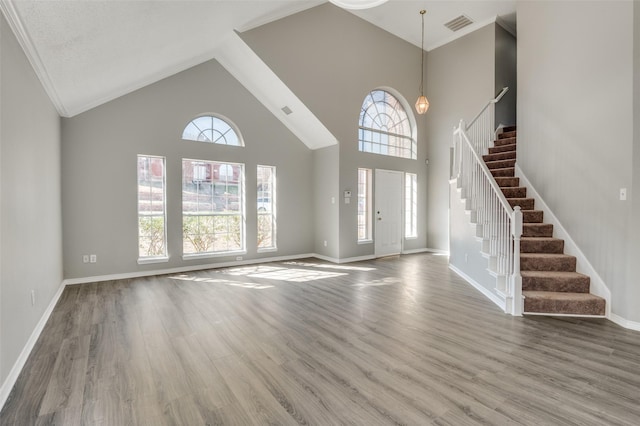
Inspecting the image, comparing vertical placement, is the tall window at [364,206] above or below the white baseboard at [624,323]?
above

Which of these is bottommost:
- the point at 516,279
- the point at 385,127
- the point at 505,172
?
Result: the point at 516,279

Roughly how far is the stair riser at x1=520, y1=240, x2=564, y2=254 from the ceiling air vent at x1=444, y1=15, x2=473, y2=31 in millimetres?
5643

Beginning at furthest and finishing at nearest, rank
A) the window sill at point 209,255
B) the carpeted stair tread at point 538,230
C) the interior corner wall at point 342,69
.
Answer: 1. the interior corner wall at point 342,69
2. the window sill at point 209,255
3. the carpeted stair tread at point 538,230

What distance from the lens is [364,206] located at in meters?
7.49

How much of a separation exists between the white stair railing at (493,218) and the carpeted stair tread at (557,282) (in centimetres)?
32

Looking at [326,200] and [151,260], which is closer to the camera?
[151,260]

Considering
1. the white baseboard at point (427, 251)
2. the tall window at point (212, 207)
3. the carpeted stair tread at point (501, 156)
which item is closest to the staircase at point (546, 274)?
the carpeted stair tread at point (501, 156)

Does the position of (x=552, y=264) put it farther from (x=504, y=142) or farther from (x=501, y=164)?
(x=504, y=142)

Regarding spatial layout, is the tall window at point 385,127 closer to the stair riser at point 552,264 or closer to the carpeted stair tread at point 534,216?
the carpeted stair tread at point 534,216

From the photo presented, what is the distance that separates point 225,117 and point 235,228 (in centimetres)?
229

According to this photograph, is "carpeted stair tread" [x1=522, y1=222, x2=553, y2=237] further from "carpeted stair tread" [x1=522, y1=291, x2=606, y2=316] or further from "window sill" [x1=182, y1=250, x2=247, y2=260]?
"window sill" [x1=182, y1=250, x2=247, y2=260]

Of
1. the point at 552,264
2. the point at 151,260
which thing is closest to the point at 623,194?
the point at 552,264

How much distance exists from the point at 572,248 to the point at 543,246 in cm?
31

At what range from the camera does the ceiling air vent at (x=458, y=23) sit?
710 centimetres
